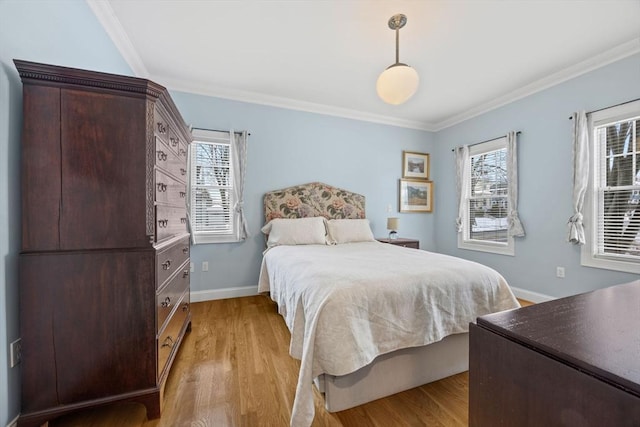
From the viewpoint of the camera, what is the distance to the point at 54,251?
48.6 inches

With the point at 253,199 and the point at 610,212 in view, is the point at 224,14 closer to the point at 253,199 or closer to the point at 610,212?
the point at 253,199

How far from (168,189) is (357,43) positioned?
6.76 ft

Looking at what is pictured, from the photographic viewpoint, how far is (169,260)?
1677mm

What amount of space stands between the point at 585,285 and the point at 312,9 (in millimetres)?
3790

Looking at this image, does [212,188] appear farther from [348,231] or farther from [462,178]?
[462,178]

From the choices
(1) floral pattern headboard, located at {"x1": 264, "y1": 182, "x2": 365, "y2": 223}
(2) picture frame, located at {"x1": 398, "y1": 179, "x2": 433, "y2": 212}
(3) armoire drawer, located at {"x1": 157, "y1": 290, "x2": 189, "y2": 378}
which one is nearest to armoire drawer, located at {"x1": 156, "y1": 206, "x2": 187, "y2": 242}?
(3) armoire drawer, located at {"x1": 157, "y1": 290, "x2": 189, "y2": 378}

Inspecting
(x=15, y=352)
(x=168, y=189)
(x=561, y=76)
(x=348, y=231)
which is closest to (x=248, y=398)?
(x=15, y=352)

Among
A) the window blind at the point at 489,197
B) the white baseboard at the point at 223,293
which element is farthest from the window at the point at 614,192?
the white baseboard at the point at 223,293

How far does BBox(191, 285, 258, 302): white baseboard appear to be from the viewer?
3.22m

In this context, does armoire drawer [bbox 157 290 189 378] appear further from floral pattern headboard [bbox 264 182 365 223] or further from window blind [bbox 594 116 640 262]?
window blind [bbox 594 116 640 262]

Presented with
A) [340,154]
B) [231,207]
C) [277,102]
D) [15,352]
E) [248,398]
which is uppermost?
[277,102]

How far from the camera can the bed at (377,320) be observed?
52.7 inches

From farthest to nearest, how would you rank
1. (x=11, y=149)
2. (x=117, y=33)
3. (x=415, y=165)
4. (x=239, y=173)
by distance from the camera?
(x=415, y=165) → (x=239, y=173) → (x=117, y=33) → (x=11, y=149)

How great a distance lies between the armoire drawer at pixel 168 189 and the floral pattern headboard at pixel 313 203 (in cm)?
141
